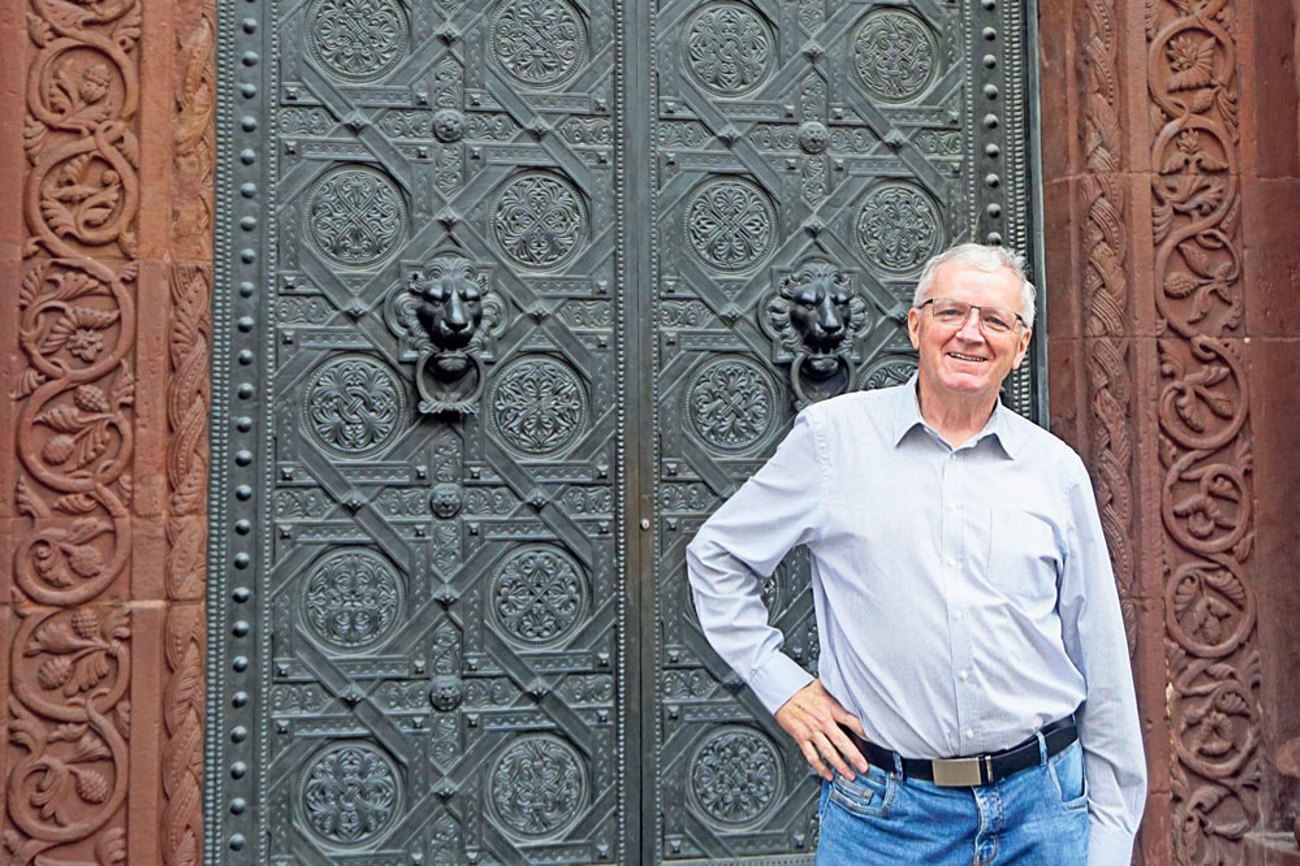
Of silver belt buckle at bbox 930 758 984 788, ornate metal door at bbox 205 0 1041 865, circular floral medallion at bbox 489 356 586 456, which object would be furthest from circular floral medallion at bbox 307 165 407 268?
silver belt buckle at bbox 930 758 984 788

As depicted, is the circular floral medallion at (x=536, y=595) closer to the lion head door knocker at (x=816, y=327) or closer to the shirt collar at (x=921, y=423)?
the lion head door knocker at (x=816, y=327)

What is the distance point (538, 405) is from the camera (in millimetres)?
3838

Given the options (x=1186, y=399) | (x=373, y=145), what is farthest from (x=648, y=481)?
(x=1186, y=399)

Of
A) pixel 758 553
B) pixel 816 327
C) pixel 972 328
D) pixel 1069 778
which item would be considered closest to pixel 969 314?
pixel 972 328

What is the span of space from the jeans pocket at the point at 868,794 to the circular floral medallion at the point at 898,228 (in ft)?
6.61

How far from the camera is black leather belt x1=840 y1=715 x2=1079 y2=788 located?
226cm

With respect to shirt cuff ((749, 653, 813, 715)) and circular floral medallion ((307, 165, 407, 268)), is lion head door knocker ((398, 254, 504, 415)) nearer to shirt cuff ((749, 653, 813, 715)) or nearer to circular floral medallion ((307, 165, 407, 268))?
circular floral medallion ((307, 165, 407, 268))

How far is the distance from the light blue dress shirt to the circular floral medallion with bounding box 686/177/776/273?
1574mm

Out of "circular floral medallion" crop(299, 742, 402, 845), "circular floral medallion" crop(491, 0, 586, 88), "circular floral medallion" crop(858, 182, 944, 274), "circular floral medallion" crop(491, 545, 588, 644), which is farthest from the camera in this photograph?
"circular floral medallion" crop(858, 182, 944, 274)

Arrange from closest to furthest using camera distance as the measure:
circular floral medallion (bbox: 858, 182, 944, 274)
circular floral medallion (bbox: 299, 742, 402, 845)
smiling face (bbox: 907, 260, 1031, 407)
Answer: smiling face (bbox: 907, 260, 1031, 407), circular floral medallion (bbox: 299, 742, 402, 845), circular floral medallion (bbox: 858, 182, 944, 274)

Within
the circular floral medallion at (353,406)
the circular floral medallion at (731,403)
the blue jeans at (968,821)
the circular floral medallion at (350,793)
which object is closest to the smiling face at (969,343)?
the blue jeans at (968,821)

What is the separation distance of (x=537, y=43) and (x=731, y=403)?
43.0 inches

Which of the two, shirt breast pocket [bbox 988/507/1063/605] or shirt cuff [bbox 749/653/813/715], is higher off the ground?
shirt breast pocket [bbox 988/507/1063/605]

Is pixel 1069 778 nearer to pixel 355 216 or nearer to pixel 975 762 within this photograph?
pixel 975 762
